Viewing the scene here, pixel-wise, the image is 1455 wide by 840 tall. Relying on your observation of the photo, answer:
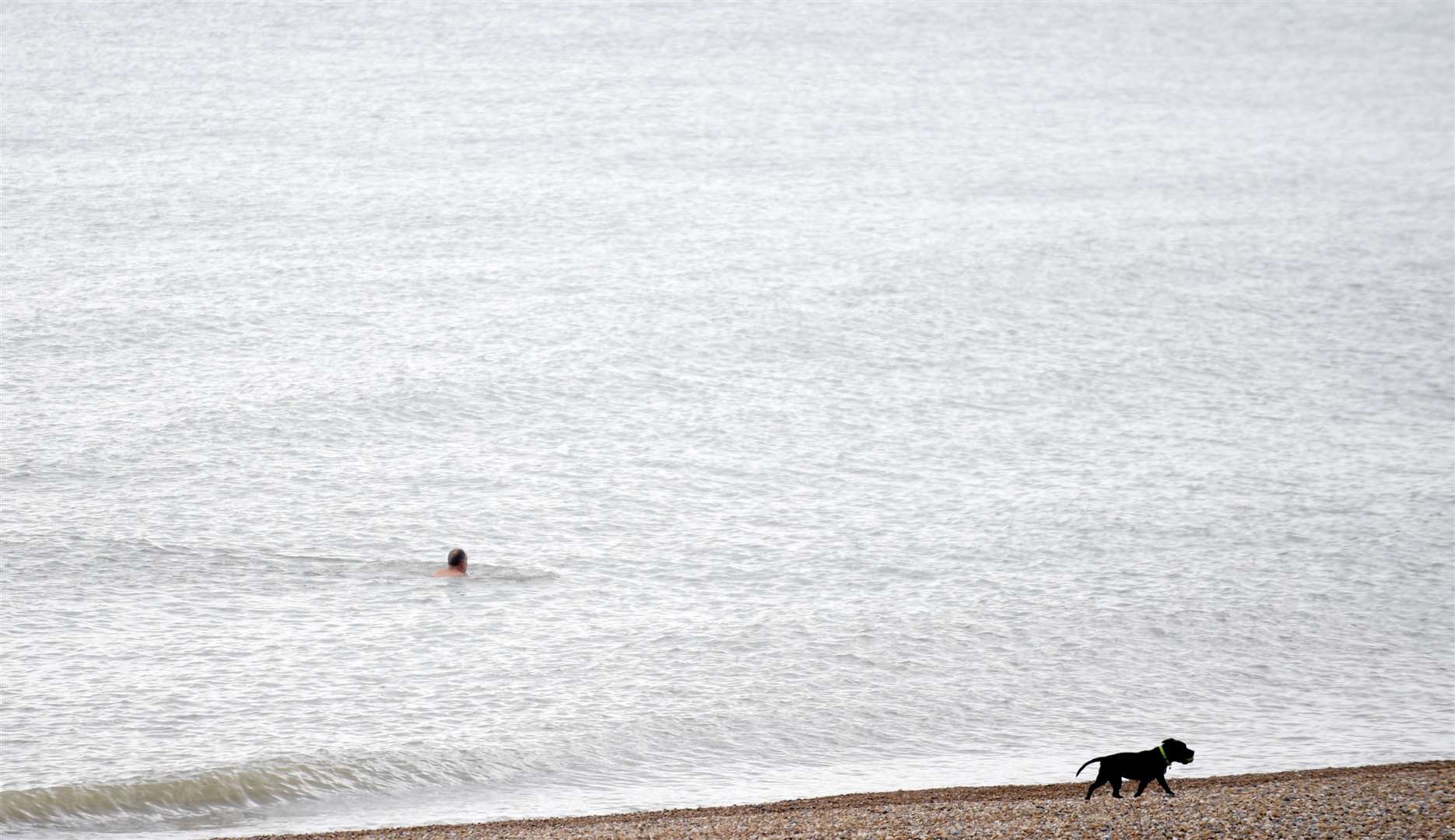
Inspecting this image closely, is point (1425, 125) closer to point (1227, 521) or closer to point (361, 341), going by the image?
point (1227, 521)

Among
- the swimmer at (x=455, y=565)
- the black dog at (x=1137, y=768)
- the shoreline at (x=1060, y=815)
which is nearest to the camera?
the shoreline at (x=1060, y=815)

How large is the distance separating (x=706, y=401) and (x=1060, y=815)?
57.9 feet

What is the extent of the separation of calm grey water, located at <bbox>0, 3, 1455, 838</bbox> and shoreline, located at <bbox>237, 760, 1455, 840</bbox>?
94cm

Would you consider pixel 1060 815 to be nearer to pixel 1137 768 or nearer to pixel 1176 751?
pixel 1137 768

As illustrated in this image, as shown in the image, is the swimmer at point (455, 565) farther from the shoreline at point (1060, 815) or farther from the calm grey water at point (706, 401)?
the shoreline at point (1060, 815)

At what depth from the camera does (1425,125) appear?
44062 millimetres

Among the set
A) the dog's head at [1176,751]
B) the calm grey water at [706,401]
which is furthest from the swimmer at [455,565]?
the dog's head at [1176,751]

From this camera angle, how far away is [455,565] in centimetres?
1906

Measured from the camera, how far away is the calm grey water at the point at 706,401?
48.1 feet

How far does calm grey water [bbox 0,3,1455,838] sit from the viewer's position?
14.7 metres

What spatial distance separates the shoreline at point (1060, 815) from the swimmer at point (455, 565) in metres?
7.60

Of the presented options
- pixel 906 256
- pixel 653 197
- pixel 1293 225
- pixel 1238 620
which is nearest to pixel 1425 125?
pixel 1293 225

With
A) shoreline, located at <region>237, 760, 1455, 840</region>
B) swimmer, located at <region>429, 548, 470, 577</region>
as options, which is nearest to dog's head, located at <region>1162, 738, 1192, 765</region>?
shoreline, located at <region>237, 760, 1455, 840</region>

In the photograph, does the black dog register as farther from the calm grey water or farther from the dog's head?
the calm grey water
